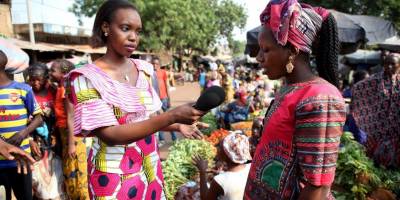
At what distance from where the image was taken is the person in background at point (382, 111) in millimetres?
4242

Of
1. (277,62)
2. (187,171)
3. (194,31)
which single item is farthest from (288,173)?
(194,31)

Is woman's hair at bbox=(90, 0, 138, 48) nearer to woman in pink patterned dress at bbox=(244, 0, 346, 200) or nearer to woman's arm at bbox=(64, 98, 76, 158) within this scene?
woman in pink patterned dress at bbox=(244, 0, 346, 200)

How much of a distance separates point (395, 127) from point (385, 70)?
72cm

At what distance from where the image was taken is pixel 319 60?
5.36 ft

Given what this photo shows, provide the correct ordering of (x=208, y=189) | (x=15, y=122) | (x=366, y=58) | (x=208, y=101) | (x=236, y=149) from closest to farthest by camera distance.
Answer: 1. (x=208, y=101)
2. (x=236, y=149)
3. (x=208, y=189)
4. (x=15, y=122)
5. (x=366, y=58)

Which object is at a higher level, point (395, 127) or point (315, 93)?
point (315, 93)

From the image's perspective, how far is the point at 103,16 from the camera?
5.97 feet

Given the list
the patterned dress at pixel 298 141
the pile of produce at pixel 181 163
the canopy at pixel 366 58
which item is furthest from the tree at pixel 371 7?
the patterned dress at pixel 298 141

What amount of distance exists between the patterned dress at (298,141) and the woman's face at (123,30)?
813 mm

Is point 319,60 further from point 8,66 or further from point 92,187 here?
point 8,66

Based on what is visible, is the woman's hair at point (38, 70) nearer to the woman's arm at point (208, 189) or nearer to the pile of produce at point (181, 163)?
the pile of produce at point (181, 163)

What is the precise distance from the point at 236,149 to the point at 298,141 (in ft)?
4.71

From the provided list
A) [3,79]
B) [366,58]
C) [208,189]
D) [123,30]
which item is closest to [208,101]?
[123,30]

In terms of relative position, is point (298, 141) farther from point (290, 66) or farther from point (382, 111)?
point (382, 111)
